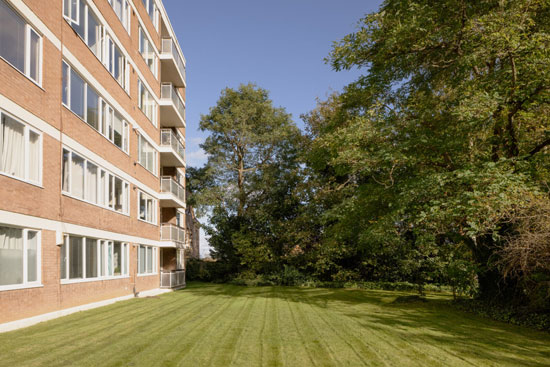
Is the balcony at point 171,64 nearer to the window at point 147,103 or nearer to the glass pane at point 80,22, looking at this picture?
the window at point 147,103

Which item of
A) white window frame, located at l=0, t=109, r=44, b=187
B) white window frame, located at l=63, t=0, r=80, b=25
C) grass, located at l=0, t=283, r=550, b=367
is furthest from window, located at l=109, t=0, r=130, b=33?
grass, located at l=0, t=283, r=550, b=367

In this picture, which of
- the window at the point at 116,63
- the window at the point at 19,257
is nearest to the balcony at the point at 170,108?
the window at the point at 116,63

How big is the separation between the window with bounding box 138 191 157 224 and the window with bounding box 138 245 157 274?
1550mm

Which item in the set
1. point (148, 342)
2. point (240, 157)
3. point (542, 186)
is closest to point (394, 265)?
point (240, 157)

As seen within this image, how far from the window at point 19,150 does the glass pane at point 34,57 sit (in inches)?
63.3

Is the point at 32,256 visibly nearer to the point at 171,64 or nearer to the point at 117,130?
the point at 117,130

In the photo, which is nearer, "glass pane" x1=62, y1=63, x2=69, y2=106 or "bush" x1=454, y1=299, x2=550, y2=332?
"bush" x1=454, y1=299, x2=550, y2=332

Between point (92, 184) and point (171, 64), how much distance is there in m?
14.5

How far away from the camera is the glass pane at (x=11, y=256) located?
1042 centimetres

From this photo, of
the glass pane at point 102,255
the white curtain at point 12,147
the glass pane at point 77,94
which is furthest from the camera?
the glass pane at point 102,255

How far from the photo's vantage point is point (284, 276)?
3369 cm

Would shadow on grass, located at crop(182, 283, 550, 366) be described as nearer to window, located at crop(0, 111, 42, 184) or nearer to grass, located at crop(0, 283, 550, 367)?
grass, located at crop(0, 283, 550, 367)

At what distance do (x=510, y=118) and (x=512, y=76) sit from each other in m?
1.38

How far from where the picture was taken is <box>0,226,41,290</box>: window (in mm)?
10477
